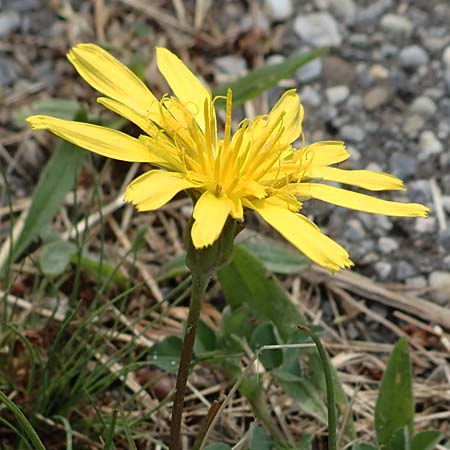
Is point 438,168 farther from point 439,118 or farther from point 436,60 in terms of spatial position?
point 436,60

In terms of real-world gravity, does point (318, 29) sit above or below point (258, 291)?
above

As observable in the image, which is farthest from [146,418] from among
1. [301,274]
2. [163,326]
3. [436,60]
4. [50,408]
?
[436,60]

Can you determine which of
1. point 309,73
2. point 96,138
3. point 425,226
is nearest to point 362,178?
point 96,138

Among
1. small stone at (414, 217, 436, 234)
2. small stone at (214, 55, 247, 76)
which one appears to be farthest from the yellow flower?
small stone at (214, 55, 247, 76)

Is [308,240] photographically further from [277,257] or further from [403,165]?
[403,165]

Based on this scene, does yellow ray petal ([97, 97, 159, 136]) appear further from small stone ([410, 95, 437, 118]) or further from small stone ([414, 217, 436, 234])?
small stone ([410, 95, 437, 118])

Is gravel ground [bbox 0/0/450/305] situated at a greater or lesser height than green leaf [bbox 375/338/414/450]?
greater

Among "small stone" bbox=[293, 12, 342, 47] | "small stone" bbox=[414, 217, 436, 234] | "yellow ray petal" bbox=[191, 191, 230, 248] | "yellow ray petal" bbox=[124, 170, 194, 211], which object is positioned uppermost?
"yellow ray petal" bbox=[124, 170, 194, 211]
